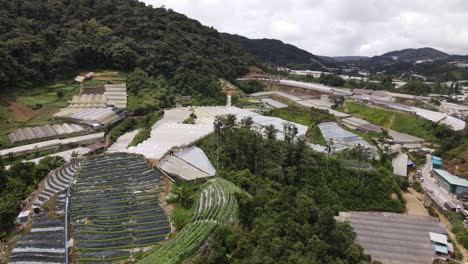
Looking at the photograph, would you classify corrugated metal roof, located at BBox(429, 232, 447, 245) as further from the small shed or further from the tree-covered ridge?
the small shed

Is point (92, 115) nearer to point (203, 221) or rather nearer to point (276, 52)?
point (203, 221)

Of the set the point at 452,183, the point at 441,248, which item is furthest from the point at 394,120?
the point at 441,248

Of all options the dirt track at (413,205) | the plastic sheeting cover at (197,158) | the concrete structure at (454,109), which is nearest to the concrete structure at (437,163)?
the dirt track at (413,205)

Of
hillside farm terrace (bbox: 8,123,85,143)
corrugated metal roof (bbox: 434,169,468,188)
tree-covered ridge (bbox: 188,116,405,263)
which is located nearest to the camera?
tree-covered ridge (bbox: 188,116,405,263)

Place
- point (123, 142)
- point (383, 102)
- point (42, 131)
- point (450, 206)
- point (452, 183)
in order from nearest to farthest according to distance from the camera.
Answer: point (450, 206) < point (452, 183) < point (42, 131) < point (123, 142) < point (383, 102)

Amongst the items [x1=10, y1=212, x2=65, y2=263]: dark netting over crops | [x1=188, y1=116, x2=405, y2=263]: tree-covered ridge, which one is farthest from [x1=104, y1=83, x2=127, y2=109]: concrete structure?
[x1=10, y1=212, x2=65, y2=263]: dark netting over crops

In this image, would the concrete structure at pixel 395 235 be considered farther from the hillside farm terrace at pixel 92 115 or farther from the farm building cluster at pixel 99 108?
the farm building cluster at pixel 99 108
